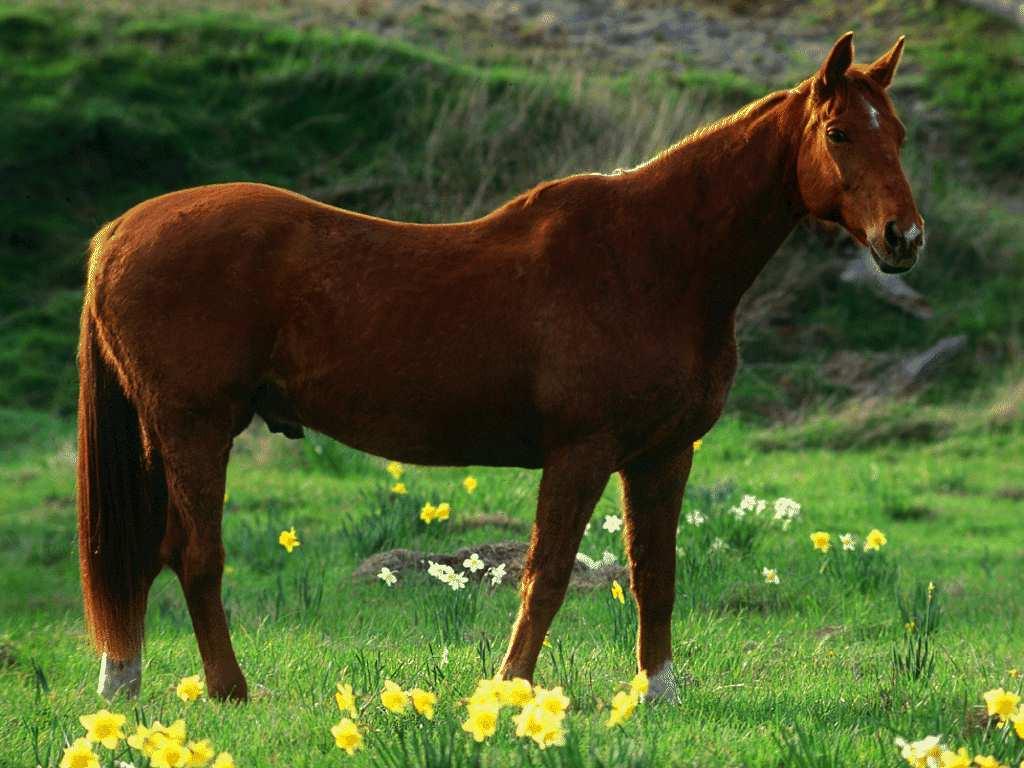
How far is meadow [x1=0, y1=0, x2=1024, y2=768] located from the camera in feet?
16.2

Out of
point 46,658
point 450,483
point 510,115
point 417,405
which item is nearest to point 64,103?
point 510,115

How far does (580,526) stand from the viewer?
482 cm

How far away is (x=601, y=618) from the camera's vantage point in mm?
6805

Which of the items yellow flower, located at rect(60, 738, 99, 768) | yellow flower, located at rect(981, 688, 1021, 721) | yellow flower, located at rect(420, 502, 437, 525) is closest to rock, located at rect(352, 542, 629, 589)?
yellow flower, located at rect(420, 502, 437, 525)

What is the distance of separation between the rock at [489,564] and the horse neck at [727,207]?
2.66 m

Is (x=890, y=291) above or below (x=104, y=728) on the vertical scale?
below

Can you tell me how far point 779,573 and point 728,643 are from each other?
1645 mm

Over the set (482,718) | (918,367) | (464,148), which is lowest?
(918,367)

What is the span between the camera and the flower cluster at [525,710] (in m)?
3.55

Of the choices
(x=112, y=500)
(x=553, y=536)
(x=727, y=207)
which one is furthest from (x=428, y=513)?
(x=727, y=207)

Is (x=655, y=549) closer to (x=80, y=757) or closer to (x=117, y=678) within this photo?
(x=117, y=678)

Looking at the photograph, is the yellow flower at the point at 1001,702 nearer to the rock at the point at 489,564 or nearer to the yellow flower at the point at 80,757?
the yellow flower at the point at 80,757

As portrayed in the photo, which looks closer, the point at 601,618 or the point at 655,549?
the point at 655,549

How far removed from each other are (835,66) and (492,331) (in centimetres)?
129
